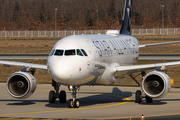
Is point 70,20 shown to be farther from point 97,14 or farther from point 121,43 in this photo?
point 121,43

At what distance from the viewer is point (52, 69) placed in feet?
68.6

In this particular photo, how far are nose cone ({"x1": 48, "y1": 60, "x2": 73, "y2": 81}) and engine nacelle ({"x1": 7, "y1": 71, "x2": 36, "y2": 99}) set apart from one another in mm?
3435

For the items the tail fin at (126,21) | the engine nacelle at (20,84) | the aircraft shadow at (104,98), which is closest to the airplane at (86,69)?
the engine nacelle at (20,84)

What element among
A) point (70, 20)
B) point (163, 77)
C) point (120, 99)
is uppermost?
point (70, 20)

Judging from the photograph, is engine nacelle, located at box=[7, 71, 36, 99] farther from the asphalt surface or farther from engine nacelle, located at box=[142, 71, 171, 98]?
engine nacelle, located at box=[142, 71, 171, 98]

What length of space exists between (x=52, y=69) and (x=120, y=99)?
369 inches

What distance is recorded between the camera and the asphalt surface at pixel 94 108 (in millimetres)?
19523

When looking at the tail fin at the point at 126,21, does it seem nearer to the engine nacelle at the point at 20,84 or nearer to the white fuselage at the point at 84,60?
the white fuselage at the point at 84,60

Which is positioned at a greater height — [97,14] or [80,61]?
[97,14]

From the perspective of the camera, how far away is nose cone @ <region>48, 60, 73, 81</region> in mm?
20547

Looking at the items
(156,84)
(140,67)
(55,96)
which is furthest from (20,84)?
(156,84)

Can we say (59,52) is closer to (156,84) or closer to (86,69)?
(86,69)

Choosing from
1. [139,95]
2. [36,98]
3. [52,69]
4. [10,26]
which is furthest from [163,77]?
[10,26]

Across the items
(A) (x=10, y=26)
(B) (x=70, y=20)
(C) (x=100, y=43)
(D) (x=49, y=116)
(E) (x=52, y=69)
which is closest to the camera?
(D) (x=49, y=116)
